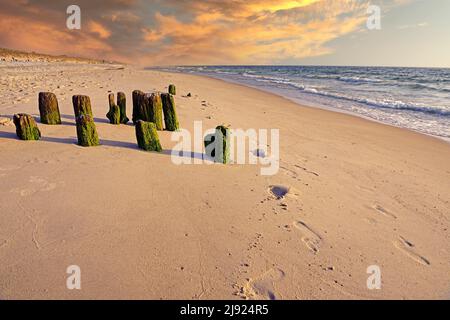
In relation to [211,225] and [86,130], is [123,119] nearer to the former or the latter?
[86,130]

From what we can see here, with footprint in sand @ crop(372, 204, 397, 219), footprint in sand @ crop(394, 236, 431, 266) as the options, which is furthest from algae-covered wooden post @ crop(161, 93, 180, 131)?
footprint in sand @ crop(394, 236, 431, 266)

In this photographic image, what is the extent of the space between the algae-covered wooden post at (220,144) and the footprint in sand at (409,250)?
10.5 ft

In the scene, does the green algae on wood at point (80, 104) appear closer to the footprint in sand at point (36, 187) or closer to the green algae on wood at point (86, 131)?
the green algae on wood at point (86, 131)

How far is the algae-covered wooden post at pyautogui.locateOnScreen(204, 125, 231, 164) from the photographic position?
18.9 ft

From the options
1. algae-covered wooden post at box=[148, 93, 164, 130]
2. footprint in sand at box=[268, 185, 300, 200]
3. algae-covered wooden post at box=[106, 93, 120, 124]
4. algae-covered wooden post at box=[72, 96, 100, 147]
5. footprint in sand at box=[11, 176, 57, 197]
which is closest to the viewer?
footprint in sand at box=[11, 176, 57, 197]

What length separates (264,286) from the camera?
2.92 meters

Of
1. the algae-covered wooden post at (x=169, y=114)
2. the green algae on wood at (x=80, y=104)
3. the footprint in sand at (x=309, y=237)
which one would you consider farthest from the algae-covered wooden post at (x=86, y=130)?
the footprint in sand at (x=309, y=237)

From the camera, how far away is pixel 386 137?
902cm

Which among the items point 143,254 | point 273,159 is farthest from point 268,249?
point 273,159

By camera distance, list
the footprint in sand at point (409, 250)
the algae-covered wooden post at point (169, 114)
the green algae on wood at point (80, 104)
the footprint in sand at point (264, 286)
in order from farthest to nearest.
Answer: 1. the algae-covered wooden post at point (169, 114)
2. the green algae on wood at point (80, 104)
3. the footprint in sand at point (409, 250)
4. the footprint in sand at point (264, 286)

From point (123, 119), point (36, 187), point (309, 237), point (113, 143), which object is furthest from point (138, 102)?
point (309, 237)

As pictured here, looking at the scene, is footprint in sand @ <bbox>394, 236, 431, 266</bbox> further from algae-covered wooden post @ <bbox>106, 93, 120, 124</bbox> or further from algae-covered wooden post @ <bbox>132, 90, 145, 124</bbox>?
algae-covered wooden post @ <bbox>106, 93, 120, 124</bbox>

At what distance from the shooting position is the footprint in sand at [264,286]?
282 cm
